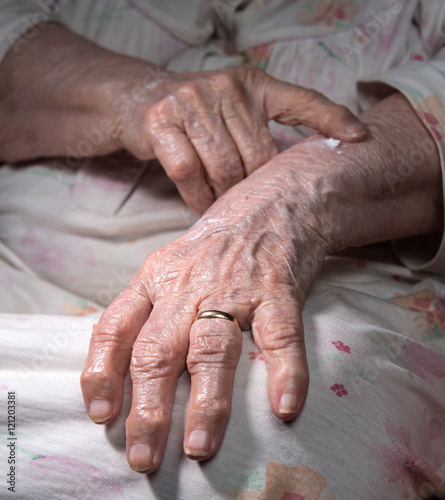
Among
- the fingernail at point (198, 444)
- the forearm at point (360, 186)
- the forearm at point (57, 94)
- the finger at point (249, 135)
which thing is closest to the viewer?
the fingernail at point (198, 444)

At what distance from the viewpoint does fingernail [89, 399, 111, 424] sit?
586mm

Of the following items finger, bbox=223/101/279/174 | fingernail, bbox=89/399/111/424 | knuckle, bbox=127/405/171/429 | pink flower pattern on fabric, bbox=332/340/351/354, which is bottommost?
fingernail, bbox=89/399/111/424

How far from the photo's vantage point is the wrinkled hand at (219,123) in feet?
2.81

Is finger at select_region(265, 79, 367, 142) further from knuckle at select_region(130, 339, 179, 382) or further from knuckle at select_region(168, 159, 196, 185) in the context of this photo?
knuckle at select_region(130, 339, 179, 382)

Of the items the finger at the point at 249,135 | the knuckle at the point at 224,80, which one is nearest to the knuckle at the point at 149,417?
the finger at the point at 249,135

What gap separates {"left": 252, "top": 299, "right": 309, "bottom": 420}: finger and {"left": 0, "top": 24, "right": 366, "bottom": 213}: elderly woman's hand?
0.33 meters

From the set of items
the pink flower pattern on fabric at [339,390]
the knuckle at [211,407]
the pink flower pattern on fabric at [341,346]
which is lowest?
the pink flower pattern on fabric at [339,390]

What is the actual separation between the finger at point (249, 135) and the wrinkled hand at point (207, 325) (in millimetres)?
127

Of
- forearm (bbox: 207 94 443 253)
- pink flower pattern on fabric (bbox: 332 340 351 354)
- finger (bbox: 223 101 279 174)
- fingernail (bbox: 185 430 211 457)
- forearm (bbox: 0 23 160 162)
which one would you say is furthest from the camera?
forearm (bbox: 0 23 160 162)

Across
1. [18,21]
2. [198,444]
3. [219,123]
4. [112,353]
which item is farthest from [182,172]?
[18,21]

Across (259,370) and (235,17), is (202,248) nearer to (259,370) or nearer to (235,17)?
(259,370)

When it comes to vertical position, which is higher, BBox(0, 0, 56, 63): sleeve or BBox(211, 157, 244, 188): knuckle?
BBox(0, 0, 56, 63): sleeve

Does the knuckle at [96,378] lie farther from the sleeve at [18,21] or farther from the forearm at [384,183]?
the sleeve at [18,21]

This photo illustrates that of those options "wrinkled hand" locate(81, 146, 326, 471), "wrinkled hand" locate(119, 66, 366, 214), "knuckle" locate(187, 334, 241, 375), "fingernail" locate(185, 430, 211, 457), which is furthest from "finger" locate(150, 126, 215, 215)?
"fingernail" locate(185, 430, 211, 457)
